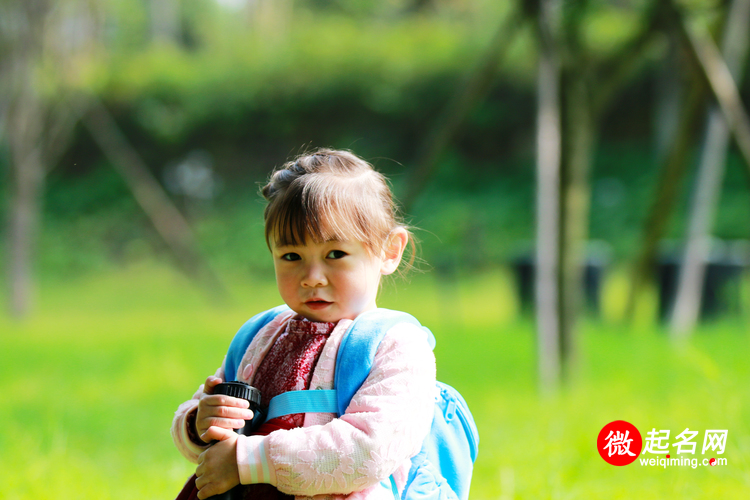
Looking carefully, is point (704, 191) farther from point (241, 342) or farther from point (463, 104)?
point (241, 342)

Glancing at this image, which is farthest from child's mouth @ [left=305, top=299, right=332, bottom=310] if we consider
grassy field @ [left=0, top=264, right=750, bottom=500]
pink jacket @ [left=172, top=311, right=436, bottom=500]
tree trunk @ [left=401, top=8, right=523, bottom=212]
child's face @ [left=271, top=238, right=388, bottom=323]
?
tree trunk @ [left=401, top=8, right=523, bottom=212]

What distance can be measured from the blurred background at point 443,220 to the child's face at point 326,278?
35cm

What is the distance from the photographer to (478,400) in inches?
162

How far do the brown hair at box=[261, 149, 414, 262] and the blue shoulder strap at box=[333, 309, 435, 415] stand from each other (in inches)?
7.1

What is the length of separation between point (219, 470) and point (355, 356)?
13.2 inches

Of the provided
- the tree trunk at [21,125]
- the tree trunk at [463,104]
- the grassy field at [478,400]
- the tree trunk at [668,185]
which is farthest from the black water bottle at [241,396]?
the tree trunk at [21,125]

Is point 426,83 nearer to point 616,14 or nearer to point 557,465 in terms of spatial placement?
point 616,14

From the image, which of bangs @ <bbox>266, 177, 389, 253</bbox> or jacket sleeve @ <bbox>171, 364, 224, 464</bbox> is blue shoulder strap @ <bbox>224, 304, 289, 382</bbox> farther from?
bangs @ <bbox>266, 177, 389, 253</bbox>

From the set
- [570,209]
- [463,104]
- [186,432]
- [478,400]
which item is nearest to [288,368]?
[186,432]

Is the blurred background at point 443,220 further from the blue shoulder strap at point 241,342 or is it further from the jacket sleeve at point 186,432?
the jacket sleeve at point 186,432

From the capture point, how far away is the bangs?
149cm

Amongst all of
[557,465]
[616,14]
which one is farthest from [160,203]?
[616,14]

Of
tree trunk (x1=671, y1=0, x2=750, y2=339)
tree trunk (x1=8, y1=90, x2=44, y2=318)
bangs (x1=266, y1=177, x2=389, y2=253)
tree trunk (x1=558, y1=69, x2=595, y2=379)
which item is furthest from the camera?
tree trunk (x1=8, y1=90, x2=44, y2=318)

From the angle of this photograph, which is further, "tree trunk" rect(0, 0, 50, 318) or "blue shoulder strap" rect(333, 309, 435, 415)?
"tree trunk" rect(0, 0, 50, 318)
